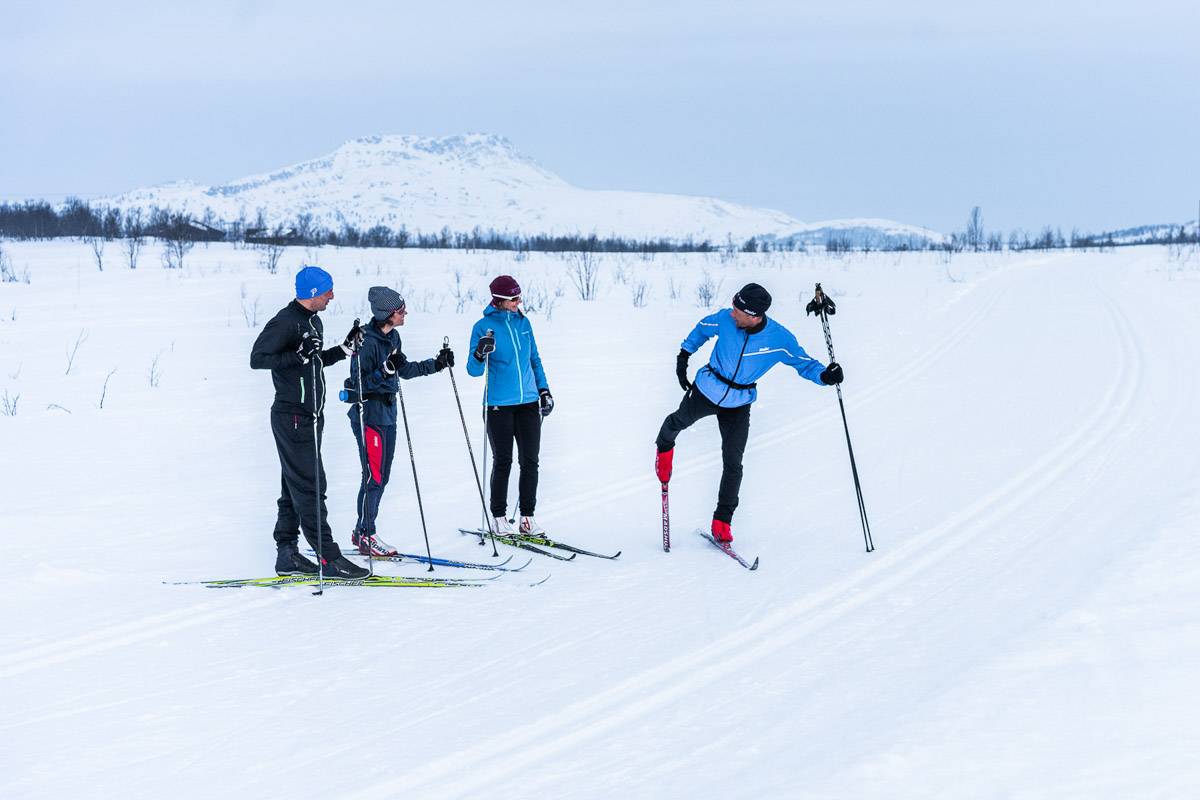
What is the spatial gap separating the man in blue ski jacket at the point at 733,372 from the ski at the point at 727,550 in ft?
0.16

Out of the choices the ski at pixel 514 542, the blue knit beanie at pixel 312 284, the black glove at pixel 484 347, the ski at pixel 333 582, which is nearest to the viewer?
the blue knit beanie at pixel 312 284

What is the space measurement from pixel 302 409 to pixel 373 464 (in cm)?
62

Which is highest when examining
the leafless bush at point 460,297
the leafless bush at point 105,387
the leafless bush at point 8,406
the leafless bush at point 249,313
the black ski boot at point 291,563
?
the leafless bush at point 460,297

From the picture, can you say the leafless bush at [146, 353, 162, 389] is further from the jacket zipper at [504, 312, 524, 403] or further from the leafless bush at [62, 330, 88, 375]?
the jacket zipper at [504, 312, 524, 403]

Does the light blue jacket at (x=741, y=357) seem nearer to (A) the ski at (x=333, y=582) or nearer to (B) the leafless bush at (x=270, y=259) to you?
(A) the ski at (x=333, y=582)

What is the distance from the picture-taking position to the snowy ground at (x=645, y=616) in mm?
3039

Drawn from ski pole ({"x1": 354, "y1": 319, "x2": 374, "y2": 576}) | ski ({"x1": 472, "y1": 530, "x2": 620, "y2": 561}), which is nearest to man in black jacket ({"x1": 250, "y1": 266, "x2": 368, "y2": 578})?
ski pole ({"x1": 354, "y1": 319, "x2": 374, "y2": 576})

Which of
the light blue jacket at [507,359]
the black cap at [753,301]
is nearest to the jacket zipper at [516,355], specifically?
the light blue jacket at [507,359]

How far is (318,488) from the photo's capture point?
16.3ft

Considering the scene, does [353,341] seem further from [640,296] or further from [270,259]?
[270,259]

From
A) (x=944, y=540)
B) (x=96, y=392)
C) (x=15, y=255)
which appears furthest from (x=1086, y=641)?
(x=15, y=255)

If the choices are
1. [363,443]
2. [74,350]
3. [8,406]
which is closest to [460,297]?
[74,350]

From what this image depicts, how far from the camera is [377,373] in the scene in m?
5.14

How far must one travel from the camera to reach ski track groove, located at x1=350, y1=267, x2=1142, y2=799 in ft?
10.1
